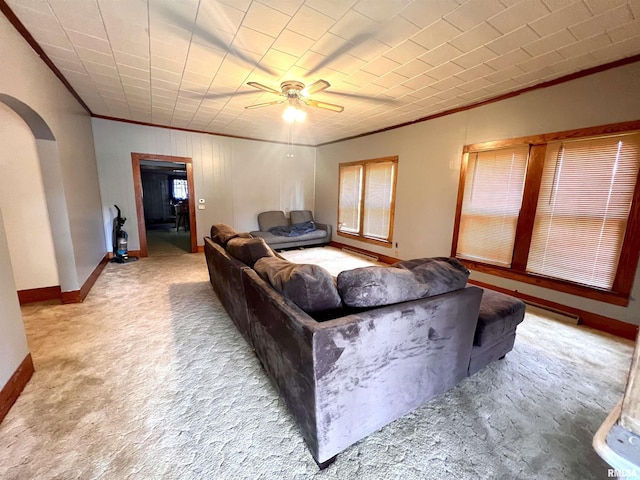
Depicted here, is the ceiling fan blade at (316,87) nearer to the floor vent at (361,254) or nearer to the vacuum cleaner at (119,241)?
the floor vent at (361,254)

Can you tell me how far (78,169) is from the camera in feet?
11.3

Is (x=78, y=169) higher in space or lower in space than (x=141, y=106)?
lower

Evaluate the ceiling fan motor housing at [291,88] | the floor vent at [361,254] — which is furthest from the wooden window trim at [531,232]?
the ceiling fan motor housing at [291,88]

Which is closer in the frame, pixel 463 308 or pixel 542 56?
pixel 463 308

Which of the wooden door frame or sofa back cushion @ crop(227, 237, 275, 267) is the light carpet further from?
the wooden door frame

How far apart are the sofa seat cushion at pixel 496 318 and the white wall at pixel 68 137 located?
12.7ft

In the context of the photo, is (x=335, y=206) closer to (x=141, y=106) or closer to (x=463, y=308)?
(x=141, y=106)

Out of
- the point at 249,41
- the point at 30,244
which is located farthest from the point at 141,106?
the point at 249,41

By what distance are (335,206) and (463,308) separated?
5.00 m

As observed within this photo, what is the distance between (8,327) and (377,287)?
2357 millimetres

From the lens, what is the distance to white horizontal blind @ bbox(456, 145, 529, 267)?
10.6ft

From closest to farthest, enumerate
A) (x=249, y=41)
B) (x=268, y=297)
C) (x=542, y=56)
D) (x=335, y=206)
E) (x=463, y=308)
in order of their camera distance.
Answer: (x=268, y=297)
(x=463, y=308)
(x=249, y=41)
(x=542, y=56)
(x=335, y=206)

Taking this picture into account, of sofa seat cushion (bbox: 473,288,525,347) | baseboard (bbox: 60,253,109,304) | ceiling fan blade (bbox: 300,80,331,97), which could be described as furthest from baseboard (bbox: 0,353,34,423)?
ceiling fan blade (bbox: 300,80,331,97)

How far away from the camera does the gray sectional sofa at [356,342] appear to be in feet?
3.83
